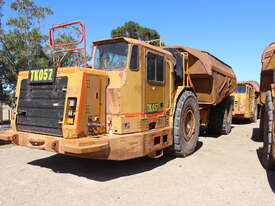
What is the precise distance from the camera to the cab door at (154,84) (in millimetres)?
4992

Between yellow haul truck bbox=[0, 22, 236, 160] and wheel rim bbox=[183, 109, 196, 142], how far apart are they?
0.33 meters

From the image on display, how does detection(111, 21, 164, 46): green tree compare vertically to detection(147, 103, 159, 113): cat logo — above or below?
above

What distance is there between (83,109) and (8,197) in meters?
1.75

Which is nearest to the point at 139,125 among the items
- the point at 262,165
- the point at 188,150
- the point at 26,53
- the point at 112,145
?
the point at 112,145

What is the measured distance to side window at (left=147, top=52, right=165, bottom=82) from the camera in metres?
5.07

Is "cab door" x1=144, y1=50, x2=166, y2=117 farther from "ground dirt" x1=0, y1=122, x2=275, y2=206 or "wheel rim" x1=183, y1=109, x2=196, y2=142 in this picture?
"ground dirt" x1=0, y1=122, x2=275, y2=206

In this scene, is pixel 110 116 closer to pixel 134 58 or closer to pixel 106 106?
pixel 106 106

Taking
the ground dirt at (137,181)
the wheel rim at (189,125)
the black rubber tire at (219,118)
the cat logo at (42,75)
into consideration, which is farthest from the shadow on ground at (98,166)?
the black rubber tire at (219,118)

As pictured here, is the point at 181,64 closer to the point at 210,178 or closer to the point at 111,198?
the point at 210,178

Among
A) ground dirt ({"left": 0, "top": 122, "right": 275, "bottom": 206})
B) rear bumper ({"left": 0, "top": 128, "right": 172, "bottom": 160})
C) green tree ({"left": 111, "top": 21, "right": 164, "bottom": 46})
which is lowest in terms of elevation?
ground dirt ({"left": 0, "top": 122, "right": 275, "bottom": 206})

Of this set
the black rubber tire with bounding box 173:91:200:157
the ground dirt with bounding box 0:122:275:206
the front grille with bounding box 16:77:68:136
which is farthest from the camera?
the black rubber tire with bounding box 173:91:200:157

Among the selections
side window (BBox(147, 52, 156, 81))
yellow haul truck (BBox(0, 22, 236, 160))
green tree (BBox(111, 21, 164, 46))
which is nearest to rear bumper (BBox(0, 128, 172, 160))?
yellow haul truck (BBox(0, 22, 236, 160))

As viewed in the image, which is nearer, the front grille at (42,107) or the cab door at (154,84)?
the front grille at (42,107)

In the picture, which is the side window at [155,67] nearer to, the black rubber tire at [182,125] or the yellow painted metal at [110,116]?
the yellow painted metal at [110,116]
